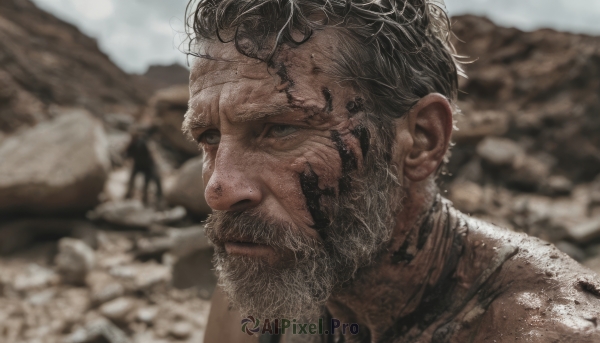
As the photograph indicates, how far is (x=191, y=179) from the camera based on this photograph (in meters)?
6.79

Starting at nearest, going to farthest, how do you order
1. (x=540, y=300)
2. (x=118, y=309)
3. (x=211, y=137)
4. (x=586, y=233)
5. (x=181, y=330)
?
1. (x=540, y=300)
2. (x=211, y=137)
3. (x=181, y=330)
4. (x=118, y=309)
5. (x=586, y=233)

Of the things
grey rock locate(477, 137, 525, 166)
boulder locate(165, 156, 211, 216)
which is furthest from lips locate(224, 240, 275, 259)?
grey rock locate(477, 137, 525, 166)

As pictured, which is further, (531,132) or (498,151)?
(531,132)

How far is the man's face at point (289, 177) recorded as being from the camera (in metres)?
1.45

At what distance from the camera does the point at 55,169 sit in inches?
265

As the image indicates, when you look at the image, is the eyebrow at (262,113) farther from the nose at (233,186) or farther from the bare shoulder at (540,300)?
the bare shoulder at (540,300)

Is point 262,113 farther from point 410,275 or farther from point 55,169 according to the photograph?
point 55,169

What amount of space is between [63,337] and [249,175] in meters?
3.77

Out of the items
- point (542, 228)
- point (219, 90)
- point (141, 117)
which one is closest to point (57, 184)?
point (219, 90)

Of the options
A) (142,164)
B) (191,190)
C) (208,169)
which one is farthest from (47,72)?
(208,169)

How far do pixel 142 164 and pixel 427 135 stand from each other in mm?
8309

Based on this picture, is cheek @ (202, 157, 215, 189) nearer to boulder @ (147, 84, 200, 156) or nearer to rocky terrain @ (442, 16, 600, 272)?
rocky terrain @ (442, 16, 600, 272)

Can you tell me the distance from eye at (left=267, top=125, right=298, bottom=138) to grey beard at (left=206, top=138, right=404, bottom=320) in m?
0.24

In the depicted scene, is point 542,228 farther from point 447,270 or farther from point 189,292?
point 447,270
